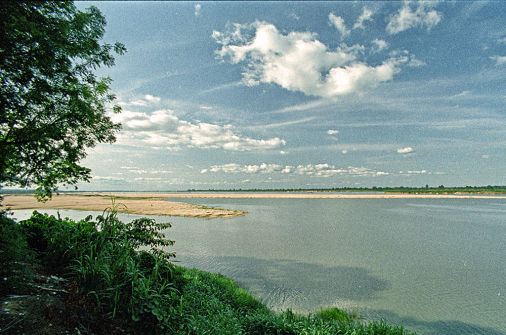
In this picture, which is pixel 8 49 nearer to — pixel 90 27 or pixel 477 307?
pixel 90 27

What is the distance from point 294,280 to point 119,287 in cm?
928

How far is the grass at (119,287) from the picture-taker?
465cm

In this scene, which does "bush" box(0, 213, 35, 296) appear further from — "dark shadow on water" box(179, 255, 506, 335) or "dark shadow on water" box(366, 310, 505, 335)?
"dark shadow on water" box(366, 310, 505, 335)

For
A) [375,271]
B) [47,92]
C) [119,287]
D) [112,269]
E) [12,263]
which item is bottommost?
[375,271]

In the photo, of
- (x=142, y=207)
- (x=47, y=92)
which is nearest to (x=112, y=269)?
(x=47, y=92)

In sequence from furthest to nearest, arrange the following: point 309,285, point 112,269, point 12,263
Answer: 1. point 309,285
2. point 112,269
3. point 12,263

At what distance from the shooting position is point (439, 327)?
817 cm

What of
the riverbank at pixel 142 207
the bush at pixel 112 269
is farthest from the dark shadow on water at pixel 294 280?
the riverbank at pixel 142 207

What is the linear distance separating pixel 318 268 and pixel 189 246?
9993 mm

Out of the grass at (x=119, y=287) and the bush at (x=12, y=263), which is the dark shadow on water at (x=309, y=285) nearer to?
the grass at (x=119, y=287)

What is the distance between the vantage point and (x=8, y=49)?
21.3 feet

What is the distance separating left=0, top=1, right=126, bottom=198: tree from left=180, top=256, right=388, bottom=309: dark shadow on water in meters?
8.65

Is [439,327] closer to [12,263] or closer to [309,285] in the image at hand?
[309,285]

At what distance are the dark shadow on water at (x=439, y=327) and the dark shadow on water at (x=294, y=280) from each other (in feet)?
5.61
